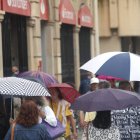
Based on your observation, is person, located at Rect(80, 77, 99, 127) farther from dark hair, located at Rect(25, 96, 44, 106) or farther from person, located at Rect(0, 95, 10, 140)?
person, located at Rect(0, 95, 10, 140)

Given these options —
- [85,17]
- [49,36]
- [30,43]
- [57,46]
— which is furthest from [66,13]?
[30,43]

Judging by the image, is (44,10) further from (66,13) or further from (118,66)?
(118,66)

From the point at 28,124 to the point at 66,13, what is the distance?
1473 cm

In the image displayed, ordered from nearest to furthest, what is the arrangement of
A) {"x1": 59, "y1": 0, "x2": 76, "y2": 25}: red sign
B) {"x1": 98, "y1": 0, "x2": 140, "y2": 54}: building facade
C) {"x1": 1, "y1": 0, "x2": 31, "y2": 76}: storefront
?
{"x1": 1, "y1": 0, "x2": 31, "y2": 76}: storefront < {"x1": 59, "y1": 0, "x2": 76, "y2": 25}: red sign < {"x1": 98, "y1": 0, "x2": 140, "y2": 54}: building facade

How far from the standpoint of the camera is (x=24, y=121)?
6.26 meters

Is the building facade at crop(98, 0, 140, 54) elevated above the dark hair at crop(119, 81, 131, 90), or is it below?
above

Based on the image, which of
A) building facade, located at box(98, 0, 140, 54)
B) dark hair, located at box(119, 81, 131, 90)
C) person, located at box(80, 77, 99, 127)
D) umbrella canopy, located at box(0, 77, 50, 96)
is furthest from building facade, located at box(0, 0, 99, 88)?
umbrella canopy, located at box(0, 77, 50, 96)

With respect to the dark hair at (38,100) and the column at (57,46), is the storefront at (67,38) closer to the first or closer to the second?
the column at (57,46)

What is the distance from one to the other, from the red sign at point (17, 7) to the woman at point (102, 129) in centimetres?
882

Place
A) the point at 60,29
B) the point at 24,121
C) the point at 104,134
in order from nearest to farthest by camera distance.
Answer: the point at 24,121 → the point at 104,134 → the point at 60,29

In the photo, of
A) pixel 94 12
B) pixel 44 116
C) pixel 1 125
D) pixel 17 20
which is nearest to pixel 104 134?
pixel 44 116

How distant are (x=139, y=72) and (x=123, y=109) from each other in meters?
1.55

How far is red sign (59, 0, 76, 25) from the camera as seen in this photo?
20.1 metres

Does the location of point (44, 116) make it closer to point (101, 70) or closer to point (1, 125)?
point (1, 125)
